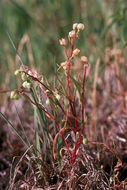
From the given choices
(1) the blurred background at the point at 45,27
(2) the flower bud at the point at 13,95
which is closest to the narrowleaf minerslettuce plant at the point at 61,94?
(2) the flower bud at the point at 13,95

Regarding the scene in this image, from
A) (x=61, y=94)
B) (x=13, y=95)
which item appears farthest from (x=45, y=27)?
(x=13, y=95)

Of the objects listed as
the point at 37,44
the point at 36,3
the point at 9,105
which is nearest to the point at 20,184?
the point at 9,105

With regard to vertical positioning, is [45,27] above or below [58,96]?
above

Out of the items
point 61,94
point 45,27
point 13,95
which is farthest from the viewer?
point 45,27

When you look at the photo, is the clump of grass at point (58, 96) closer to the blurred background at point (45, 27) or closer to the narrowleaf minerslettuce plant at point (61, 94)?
the narrowleaf minerslettuce plant at point (61, 94)

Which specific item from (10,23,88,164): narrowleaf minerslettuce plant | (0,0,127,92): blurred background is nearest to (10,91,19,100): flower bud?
(10,23,88,164): narrowleaf minerslettuce plant

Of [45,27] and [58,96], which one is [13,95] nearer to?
[58,96]

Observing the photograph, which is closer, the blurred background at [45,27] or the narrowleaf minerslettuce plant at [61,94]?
the narrowleaf minerslettuce plant at [61,94]

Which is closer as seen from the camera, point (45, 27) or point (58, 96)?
point (58, 96)

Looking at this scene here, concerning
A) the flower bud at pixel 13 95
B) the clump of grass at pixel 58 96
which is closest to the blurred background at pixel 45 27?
the clump of grass at pixel 58 96

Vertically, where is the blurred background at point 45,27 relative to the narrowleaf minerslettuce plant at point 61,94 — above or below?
above

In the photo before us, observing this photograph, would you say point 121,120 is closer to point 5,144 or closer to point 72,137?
point 72,137
